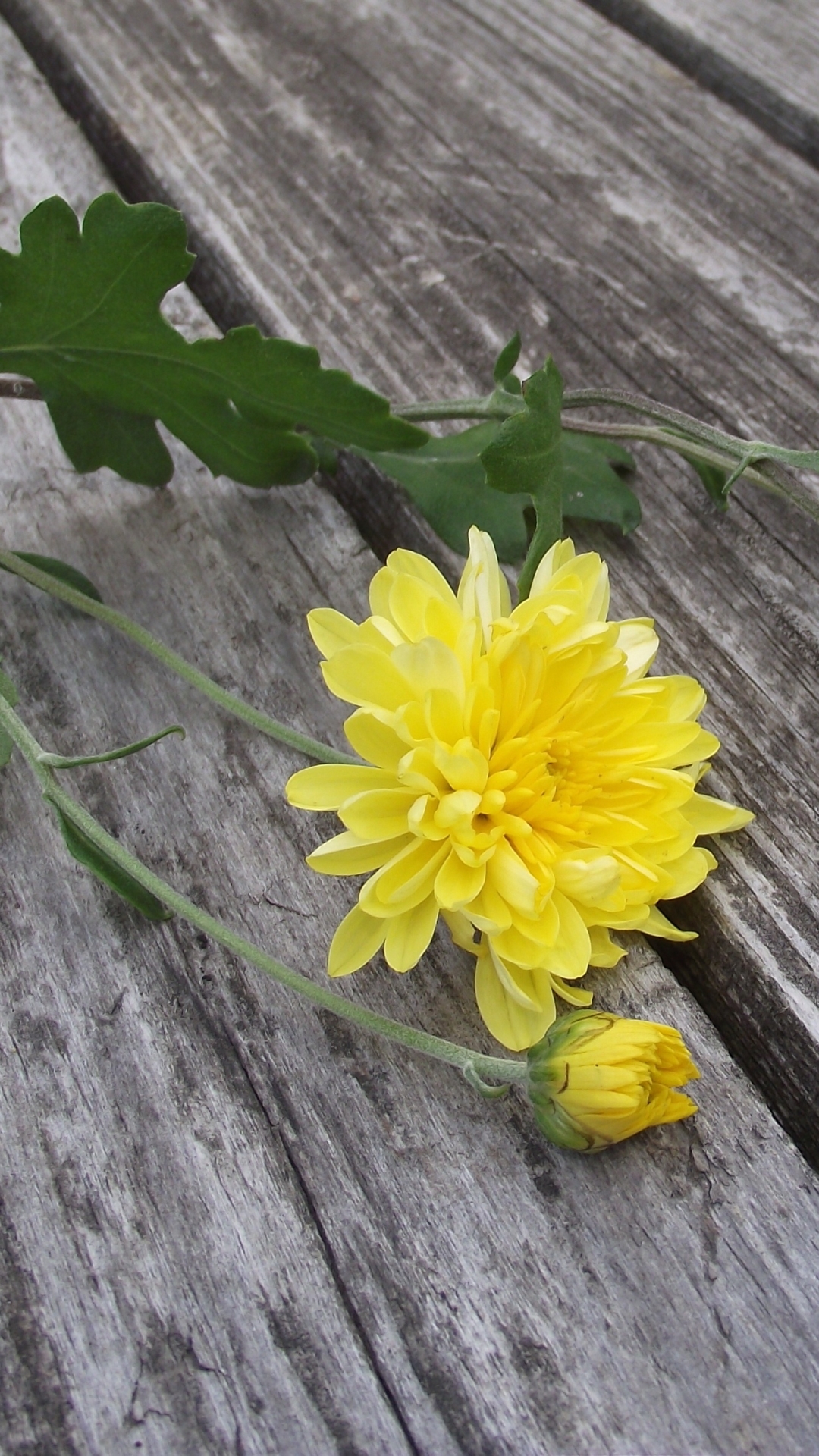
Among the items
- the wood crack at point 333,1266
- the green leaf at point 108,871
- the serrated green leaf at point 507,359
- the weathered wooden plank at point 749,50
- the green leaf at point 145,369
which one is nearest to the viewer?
the wood crack at point 333,1266

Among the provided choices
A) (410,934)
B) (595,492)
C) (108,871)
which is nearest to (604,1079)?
(410,934)

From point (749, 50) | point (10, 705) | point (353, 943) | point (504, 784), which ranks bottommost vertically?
point (10, 705)

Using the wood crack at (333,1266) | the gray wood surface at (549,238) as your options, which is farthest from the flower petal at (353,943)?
the gray wood surface at (549,238)

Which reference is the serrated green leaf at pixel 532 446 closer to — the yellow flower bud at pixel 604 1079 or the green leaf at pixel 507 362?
the green leaf at pixel 507 362

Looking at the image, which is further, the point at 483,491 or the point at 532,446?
the point at 483,491

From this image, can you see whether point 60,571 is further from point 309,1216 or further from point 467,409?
point 309,1216

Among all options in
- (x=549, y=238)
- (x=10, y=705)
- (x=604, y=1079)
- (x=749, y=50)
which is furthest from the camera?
(x=749, y=50)
